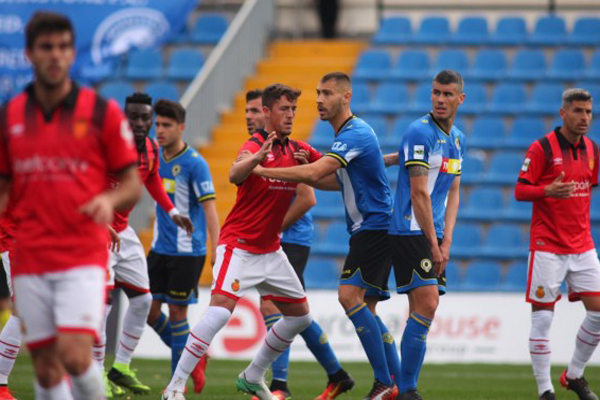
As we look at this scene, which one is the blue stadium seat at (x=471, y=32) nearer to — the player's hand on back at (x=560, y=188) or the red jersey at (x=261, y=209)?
the player's hand on back at (x=560, y=188)

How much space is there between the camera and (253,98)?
1023cm

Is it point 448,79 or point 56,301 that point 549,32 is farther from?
point 56,301

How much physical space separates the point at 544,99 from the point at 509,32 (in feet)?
7.55

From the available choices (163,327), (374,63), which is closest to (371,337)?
(163,327)

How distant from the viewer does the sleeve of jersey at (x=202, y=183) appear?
9.70 metres

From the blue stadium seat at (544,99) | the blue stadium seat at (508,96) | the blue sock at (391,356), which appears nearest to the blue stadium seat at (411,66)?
the blue stadium seat at (508,96)

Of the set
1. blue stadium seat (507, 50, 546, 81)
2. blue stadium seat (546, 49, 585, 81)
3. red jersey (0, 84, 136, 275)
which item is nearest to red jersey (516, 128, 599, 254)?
red jersey (0, 84, 136, 275)

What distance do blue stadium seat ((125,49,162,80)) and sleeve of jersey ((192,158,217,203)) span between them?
34.6 ft

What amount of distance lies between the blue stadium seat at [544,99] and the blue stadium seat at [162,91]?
6689 millimetres

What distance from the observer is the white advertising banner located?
14.1 m

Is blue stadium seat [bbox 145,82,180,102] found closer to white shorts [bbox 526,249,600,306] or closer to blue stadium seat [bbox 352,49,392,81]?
blue stadium seat [bbox 352,49,392,81]

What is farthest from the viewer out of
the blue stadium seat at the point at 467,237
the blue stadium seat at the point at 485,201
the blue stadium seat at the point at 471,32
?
the blue stadium seat at the point at 471,32

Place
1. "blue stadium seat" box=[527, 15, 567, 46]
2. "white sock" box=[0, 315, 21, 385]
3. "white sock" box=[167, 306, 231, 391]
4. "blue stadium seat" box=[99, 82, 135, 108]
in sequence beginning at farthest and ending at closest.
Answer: "blue stadium seat" box=[527, 15, 567, 46], "blue stadium seat" box=[99, 82, 135, 108], "white sock" box=[0, 315, 21, 385], "white sock" box=[167, 306, 231, 391]

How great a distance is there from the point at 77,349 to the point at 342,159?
3408 mm
